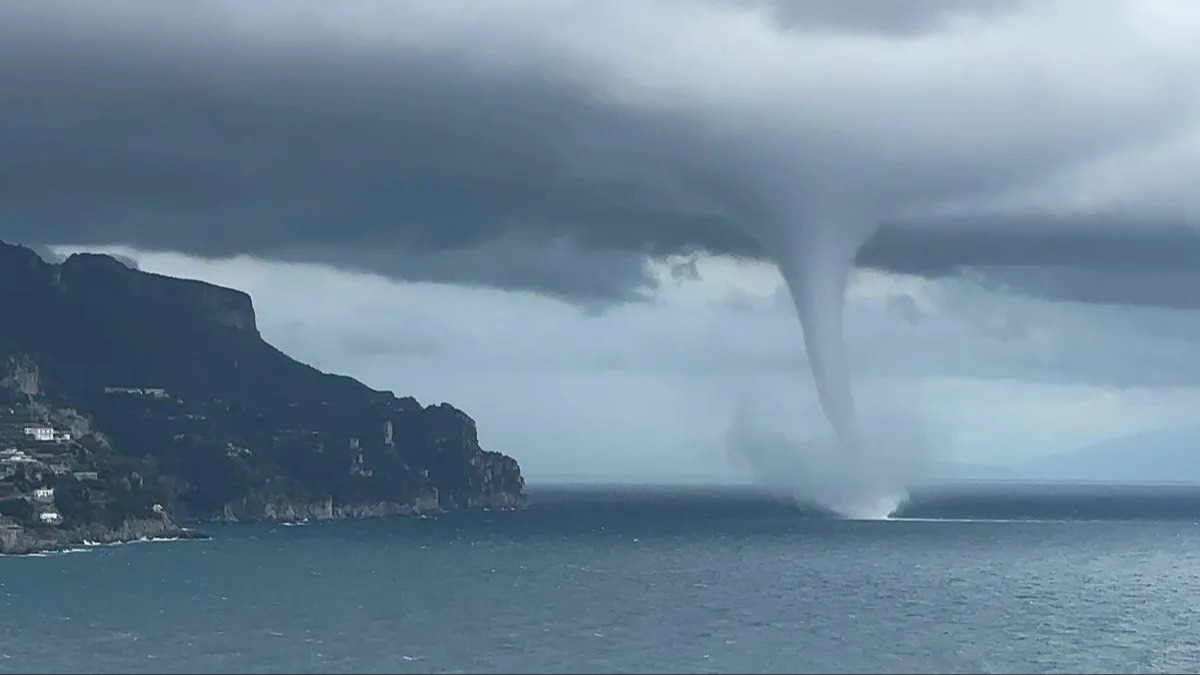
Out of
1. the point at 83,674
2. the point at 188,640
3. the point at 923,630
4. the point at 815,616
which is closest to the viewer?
the point at 83,674

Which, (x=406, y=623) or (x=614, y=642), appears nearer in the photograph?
(x=614, y=642)

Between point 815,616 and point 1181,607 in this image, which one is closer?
point 815,616

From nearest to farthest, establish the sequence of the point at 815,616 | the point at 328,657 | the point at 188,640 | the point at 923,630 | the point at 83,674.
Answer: the point at 83,674 < the point at 328,657 < the point at 188,640 < the point at 923,630 < the point at 815,616

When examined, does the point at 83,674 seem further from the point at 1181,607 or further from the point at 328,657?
the point at 1181,607

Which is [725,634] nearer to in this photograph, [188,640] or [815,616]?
[815,616]

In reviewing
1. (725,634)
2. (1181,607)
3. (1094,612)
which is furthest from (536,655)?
(1181,607)

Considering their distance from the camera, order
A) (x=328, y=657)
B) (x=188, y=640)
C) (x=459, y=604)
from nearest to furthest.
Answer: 1. (x=328, y=657)
2. (x=188, y=640)
3. (x=459, y=604)

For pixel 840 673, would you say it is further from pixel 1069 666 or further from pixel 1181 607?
pixel 1181 607

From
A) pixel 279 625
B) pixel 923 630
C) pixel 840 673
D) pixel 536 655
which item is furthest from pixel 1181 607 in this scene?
pixel 279 625
